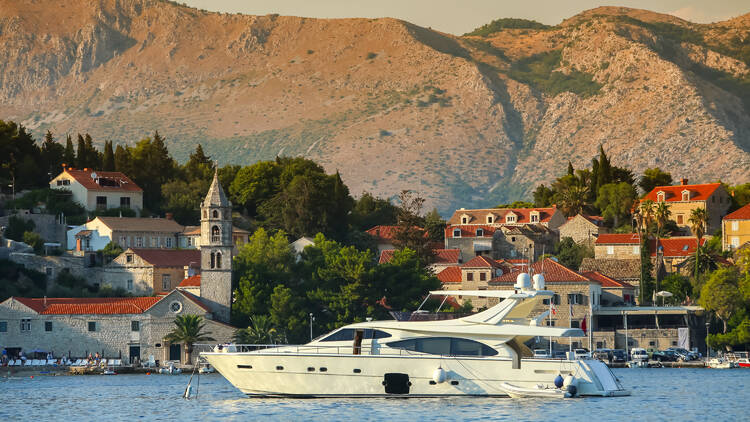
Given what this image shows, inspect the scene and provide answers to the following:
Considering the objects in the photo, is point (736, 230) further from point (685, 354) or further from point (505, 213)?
point (685, 354)

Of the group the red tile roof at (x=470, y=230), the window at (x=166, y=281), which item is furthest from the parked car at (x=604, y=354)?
the window at (x=166, y=281)

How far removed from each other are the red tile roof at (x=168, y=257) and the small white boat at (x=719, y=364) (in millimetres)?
39787

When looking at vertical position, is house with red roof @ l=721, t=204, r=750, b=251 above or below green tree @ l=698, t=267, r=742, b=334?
above

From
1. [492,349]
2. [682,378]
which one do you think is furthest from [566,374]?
[682,378]

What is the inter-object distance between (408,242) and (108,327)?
36331mm

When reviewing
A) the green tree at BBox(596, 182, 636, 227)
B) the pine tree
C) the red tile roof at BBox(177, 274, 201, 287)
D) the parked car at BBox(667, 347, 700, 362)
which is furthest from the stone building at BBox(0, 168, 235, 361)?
the green tree at BBox(596, 182, 636, 227)

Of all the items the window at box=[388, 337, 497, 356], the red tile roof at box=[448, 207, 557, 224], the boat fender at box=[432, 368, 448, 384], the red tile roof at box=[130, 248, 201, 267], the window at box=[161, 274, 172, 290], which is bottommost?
the boat fender at box=[432, 368, 448, 384]

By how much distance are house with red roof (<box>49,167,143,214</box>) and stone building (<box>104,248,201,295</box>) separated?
15.9m

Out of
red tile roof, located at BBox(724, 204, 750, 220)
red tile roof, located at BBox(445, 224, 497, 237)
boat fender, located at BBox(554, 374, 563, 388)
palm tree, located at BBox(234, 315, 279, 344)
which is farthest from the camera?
red tile roof, located at BBox(445, 224, 497, 237)

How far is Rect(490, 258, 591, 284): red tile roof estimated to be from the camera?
9700cm

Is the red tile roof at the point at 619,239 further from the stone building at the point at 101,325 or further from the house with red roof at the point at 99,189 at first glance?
the house with red roof at the point at 99,189

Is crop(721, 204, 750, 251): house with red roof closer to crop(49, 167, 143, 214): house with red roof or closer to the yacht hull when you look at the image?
crop(49, 167, 143, 214): house with red roof

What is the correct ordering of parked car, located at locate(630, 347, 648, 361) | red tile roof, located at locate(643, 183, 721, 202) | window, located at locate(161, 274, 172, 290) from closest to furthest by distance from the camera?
parked car, located at locate(630, 347, 648, 361), window, located at locate(161, 274, 172, 290), red tile roof, located at locate(643, 183, 721, 202)

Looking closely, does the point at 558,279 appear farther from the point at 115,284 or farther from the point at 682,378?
the point at 115,284
